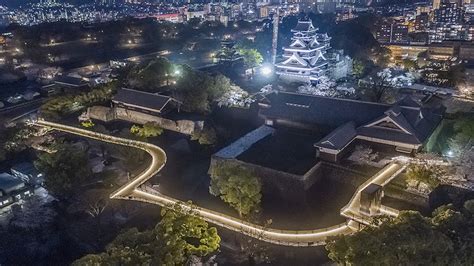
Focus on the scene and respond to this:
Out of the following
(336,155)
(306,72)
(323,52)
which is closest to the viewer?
(336,155)

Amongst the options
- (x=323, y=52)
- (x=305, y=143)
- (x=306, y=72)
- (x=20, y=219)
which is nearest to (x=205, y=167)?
(x=305, y=143)

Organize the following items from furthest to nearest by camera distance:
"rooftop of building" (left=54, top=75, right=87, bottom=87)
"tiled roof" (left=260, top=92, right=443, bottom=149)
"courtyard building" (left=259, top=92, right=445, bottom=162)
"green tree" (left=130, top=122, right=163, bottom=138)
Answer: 1. "rooftop of building" (left=54, top=75, right=87, bottom=87)
2. "green tree" (left=130, top=122, right=163, bottom=138)
3. "tiled roof" (left=260, top=92, right=443, bottom=149)
4. "courtyard building" (left=259, top=92, right=445, bottom=162)

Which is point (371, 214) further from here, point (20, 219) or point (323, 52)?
point (323, 52)

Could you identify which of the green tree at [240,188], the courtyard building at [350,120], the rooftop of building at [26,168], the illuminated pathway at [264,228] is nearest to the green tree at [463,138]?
the courtyard building at [350,120]

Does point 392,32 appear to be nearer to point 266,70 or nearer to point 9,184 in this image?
point 266,70

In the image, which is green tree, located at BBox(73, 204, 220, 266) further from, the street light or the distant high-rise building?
the distant high-rise building

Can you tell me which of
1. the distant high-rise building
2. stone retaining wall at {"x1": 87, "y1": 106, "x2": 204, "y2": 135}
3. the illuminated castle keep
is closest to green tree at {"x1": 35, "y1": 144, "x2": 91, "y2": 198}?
stone retaining wall at {"x1": 87, "y1": 106, "x2": 204, "y2": 135}
